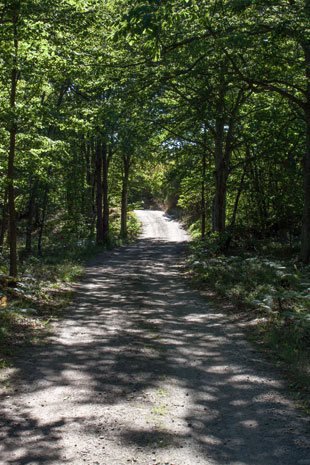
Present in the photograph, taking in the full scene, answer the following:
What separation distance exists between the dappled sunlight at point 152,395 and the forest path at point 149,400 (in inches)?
0.5

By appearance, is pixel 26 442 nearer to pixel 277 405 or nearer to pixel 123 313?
pixel 277 405

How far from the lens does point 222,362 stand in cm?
622

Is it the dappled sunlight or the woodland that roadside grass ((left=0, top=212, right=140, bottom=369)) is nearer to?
the dappled sunlight

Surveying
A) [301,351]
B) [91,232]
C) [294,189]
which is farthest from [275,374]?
[91,232]

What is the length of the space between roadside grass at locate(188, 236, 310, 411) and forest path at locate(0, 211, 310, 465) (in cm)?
36

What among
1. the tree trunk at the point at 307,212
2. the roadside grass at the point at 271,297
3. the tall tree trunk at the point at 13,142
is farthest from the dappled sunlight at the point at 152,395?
the tree trunk at the point at 307,212

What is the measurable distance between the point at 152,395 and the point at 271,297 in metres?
4.50

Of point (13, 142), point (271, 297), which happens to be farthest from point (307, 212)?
point (13, 142)

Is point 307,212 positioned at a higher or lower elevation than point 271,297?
higher

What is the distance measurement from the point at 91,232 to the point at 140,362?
25.5m

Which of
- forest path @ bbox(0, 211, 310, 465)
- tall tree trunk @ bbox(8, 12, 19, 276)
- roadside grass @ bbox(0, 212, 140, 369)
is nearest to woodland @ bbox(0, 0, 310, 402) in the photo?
tall tree trunk @ bbox(8, 12, 19, 276)

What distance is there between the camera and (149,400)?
4801 millimetres

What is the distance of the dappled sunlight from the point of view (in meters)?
3.79

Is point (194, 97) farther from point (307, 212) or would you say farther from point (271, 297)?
point (271, 297)
